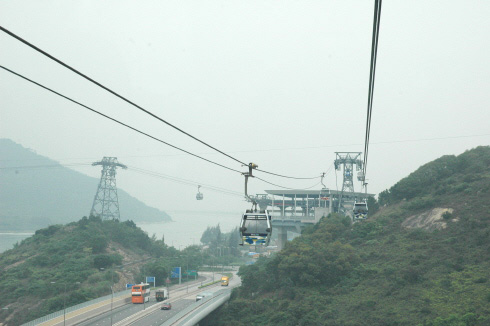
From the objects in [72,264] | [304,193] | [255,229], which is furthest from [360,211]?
[72,264]

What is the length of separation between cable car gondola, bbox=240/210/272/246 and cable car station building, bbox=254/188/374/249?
93.0 meters

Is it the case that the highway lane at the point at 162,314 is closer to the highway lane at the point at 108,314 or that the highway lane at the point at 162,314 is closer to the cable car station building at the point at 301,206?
the highway lane at the point at 108,314

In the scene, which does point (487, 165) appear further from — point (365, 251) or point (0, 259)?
point (0, 259)

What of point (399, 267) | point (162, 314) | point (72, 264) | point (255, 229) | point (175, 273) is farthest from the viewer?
point (175, 273)

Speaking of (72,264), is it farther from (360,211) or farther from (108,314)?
(360,211)

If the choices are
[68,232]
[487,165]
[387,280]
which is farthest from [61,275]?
[487,165]

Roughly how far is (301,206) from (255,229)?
104m

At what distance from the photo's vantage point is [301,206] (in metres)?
127

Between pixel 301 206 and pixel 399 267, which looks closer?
pixel 399 267

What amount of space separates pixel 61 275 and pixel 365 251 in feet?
238

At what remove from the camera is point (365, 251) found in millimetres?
70812

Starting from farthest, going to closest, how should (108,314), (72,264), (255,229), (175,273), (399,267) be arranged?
(175,273)
(72,264)
(108,314)
(399,267)
(255,229)

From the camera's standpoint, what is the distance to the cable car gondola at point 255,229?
2494 cm

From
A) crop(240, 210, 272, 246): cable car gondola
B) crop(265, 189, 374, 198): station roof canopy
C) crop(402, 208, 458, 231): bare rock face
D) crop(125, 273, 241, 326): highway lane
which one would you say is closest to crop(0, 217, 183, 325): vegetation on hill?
crop(125, 273, 241, 326): highway lane
